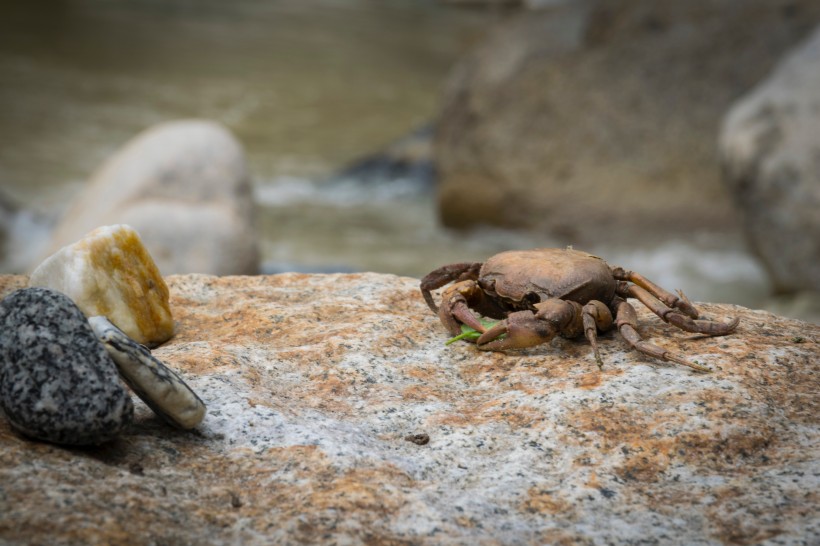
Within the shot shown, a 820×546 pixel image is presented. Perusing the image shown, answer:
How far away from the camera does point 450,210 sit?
8.81m

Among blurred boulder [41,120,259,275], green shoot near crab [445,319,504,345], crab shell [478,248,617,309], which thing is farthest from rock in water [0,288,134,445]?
blurred boulder [41,120,259,275]

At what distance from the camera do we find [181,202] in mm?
6094

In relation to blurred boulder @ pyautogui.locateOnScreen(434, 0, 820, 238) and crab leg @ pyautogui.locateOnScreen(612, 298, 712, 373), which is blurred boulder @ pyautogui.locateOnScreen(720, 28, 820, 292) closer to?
blurred boulder @ pyautogui.locateOnScreen(434, 0, 820, 238)

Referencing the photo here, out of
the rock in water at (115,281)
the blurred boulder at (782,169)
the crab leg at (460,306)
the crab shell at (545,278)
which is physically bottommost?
the rock in water at (115,281)

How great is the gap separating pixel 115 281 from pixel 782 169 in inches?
196

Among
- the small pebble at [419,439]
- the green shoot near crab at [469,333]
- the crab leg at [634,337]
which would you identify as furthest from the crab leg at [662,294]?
the small pebble at [419,439]

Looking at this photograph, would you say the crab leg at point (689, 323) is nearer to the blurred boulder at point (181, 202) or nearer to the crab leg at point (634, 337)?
the crab leg at point (634, 337)

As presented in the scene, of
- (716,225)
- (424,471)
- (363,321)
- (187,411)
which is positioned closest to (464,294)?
(363,321)

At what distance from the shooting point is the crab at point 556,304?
277cm

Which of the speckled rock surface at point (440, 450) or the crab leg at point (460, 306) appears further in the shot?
the crab leg at point (460, 306)

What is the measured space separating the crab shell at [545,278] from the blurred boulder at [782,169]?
13.3 ft

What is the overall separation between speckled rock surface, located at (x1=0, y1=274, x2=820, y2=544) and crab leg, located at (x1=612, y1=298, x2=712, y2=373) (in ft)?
0.14

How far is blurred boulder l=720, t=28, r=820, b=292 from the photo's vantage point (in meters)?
6.58

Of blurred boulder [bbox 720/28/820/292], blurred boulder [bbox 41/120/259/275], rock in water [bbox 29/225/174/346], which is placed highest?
blurred boulder [bbox 720/28/820/292]
